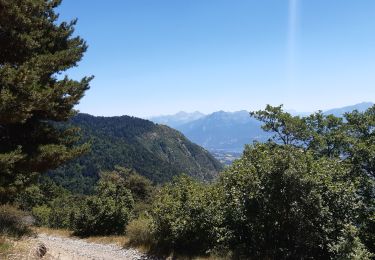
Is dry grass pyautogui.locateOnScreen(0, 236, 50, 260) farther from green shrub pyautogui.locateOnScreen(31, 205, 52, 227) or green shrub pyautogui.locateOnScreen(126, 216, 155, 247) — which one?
green shrub pyautogui.locateOnScreen(31, 205, 52, 227)

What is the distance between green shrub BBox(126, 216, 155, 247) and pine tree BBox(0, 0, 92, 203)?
23.3ft

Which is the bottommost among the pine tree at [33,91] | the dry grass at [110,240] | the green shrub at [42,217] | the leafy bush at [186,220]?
the green shrub at [42,217]

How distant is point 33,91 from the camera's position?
14.2 meters

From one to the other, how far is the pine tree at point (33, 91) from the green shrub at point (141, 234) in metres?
7.12

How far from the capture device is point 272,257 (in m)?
17.0

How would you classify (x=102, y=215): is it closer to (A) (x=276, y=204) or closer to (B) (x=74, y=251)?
(B) (x=74, y=251)

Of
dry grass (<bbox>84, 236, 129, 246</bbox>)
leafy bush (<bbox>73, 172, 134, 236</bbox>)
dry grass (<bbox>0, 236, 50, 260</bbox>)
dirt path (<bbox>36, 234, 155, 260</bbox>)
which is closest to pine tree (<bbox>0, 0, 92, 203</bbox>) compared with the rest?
dry grass (<bbox>0, 236, 50, 260</bbox>)

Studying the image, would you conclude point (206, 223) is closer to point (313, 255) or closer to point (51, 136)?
point (313, 255)

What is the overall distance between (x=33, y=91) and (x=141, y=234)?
44.3 ft

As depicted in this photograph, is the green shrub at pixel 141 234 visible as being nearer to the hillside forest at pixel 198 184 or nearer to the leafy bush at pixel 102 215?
the hillside forest at pixel 198 184

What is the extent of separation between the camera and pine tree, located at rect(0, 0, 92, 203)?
1402 centimetres

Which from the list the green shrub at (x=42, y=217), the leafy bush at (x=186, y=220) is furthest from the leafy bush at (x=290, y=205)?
the green shrub at (x=42, y=217)

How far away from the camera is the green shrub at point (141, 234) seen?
77.7 ft

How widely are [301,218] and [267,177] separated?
7.05 feet
